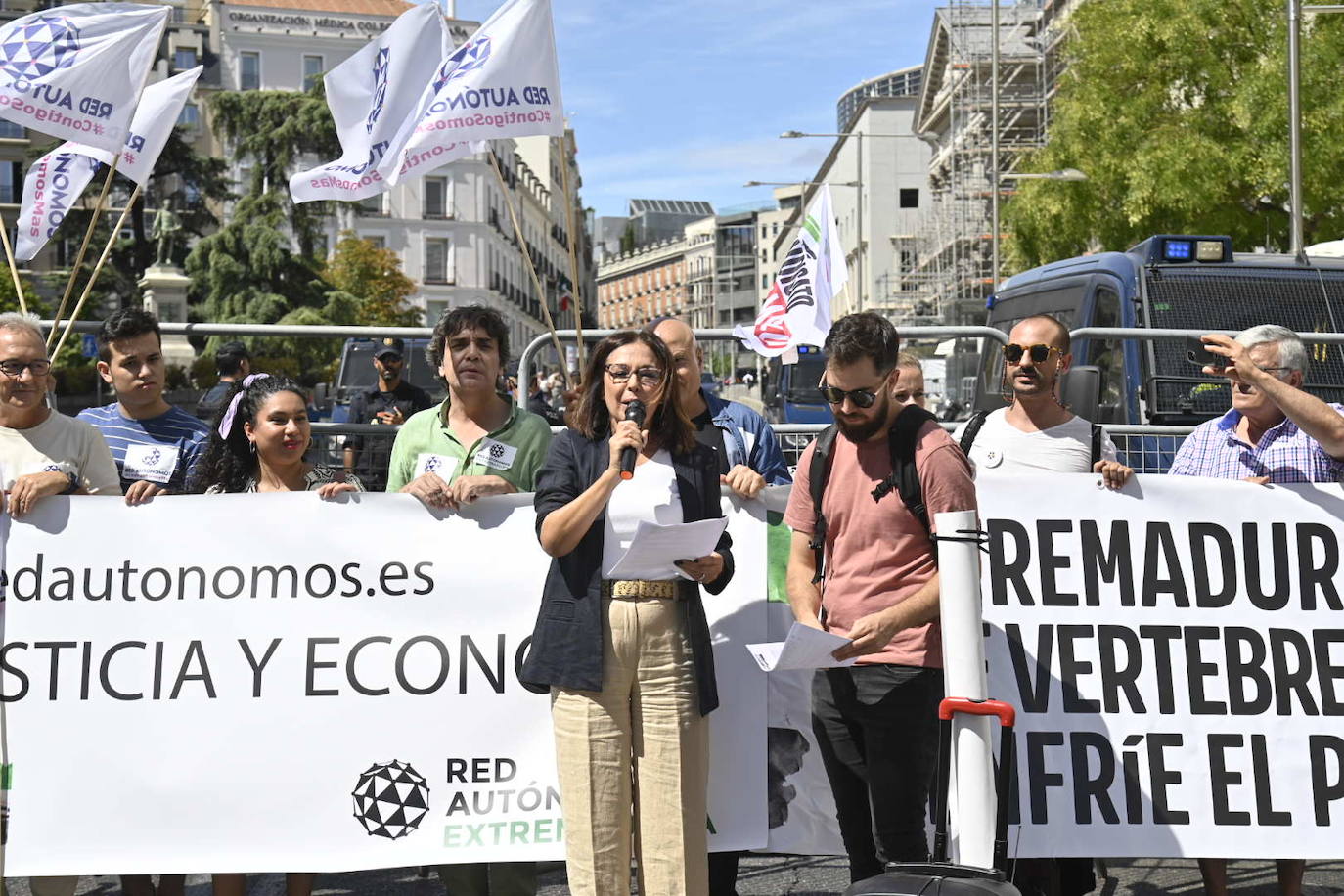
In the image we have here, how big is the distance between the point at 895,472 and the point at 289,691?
2.18m

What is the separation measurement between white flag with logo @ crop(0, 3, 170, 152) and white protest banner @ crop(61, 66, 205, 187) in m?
0.53

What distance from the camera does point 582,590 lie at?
13.3 ft

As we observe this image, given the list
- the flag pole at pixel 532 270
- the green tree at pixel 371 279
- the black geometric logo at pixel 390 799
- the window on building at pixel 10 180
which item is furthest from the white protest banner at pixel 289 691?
the window on building at pixel 10 180

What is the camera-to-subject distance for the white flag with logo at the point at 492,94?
550 centimetres

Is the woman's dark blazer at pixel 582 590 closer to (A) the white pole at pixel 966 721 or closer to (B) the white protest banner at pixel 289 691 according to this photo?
(A) the white pole at pixel 966 721

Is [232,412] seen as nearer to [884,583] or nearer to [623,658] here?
[623,658]

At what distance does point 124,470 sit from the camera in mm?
5203

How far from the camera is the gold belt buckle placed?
13.3ft

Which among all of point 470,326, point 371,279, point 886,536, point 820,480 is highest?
point 371,279

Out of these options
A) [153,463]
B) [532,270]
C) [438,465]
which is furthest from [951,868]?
[153,463]

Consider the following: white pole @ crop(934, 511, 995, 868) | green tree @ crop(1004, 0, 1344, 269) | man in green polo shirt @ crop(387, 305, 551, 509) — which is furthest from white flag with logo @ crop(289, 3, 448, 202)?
green tree @ crop(1004, 0, 1344, 269)

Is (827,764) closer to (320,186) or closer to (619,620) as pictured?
(619,620)

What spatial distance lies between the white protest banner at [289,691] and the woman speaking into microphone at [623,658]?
785 millimetres

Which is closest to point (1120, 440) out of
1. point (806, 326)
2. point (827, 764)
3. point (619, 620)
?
point (806, 326)
